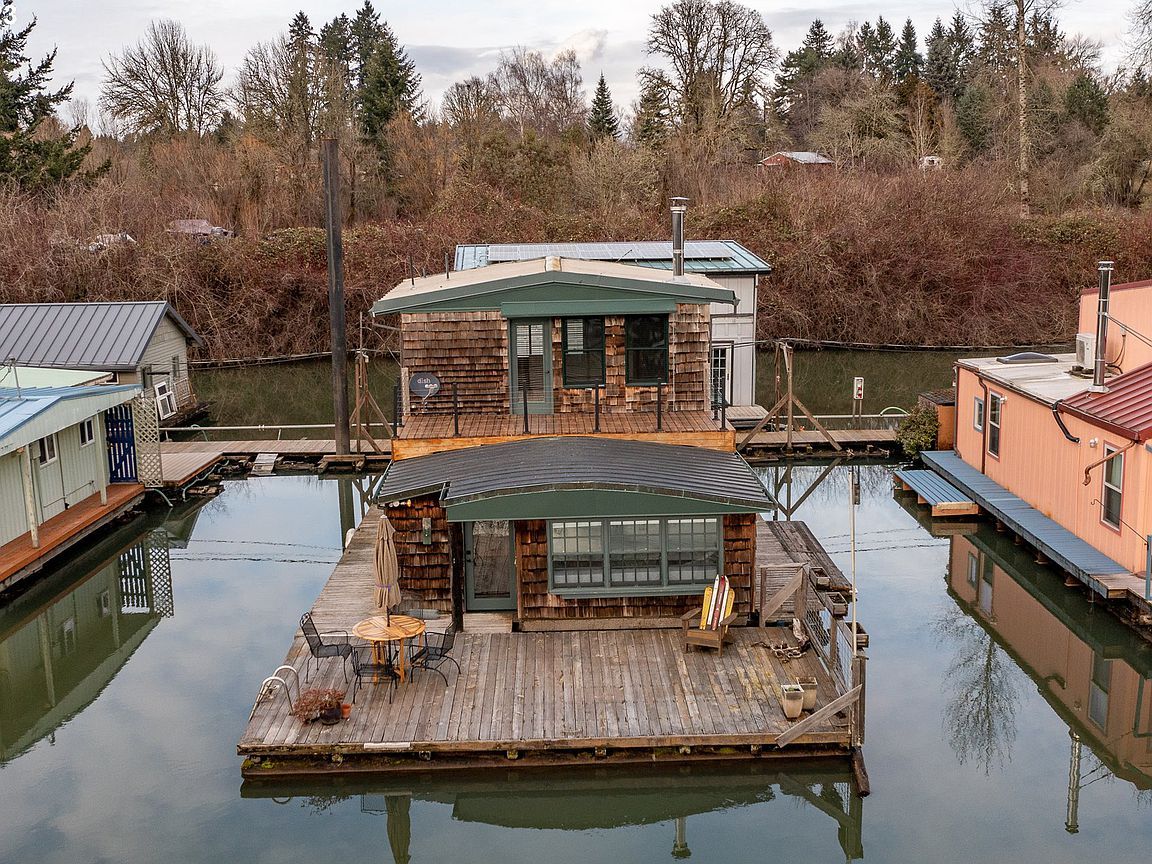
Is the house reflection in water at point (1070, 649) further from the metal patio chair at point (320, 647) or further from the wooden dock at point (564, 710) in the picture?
the metal patio chair at point (320, 647)

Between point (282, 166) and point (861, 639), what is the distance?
41.6m

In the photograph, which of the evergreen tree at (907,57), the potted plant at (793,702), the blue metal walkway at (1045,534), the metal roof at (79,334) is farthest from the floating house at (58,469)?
the evergreen tree at (907,57)

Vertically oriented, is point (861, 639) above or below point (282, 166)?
below

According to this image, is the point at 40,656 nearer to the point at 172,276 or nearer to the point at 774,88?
the point at 172,276

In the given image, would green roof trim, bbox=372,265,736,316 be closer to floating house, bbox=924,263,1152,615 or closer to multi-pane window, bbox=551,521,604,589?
multi-pane window, bbox=551,521,604,589

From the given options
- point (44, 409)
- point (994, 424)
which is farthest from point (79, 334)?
point (994, 424)

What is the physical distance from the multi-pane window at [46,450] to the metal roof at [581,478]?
24.9 ft

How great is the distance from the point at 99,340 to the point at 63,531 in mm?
7813

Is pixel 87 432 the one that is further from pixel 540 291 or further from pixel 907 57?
pixel 907 57

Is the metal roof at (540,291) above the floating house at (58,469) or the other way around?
above

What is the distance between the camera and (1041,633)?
14789 mm

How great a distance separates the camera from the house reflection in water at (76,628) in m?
13.2

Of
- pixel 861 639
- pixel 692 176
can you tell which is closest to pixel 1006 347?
pixel 692 176

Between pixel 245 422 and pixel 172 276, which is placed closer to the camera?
pixel 245 422
